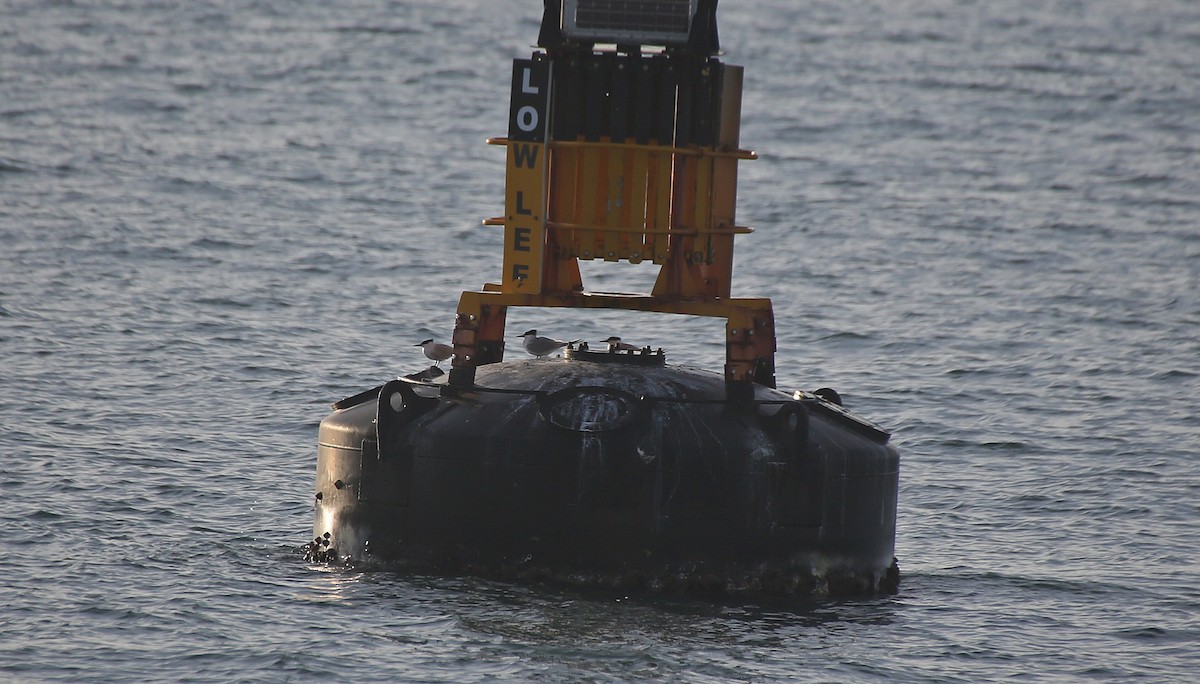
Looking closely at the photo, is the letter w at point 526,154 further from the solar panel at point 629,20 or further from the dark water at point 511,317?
the dark water at point 511,317

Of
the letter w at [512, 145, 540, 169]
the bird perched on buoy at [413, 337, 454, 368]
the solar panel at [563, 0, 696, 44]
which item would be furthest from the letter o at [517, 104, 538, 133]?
the bird perched on buoy at [413, 337, 454, 368]

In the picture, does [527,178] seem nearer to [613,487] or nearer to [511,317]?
[613,487]

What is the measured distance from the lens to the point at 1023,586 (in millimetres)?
15828

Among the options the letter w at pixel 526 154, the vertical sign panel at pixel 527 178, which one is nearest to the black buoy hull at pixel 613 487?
the vertical sign panel at pixel 527 178

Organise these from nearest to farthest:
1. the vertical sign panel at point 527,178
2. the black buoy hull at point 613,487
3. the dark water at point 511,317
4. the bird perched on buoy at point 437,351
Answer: the dark water at point 511,317, the black buoy hull at point 613,487, the vertical sign panel at point 527,178, the bird perched on buoy at point 437,351

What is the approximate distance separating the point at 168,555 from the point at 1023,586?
7.45 meters

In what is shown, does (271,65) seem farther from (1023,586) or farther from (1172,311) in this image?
(1023,586)

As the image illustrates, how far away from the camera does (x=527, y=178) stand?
14562 mm

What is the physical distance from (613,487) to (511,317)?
46.0 ft

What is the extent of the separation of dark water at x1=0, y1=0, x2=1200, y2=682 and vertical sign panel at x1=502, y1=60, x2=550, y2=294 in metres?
2.61

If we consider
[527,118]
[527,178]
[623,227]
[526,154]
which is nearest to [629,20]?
[527,118]

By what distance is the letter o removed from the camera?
14.5 meters

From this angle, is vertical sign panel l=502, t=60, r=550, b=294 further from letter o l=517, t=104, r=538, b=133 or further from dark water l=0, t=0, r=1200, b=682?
dark water l=0, t=0, r=1200, b=682

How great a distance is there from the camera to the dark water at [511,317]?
13.6 metres
